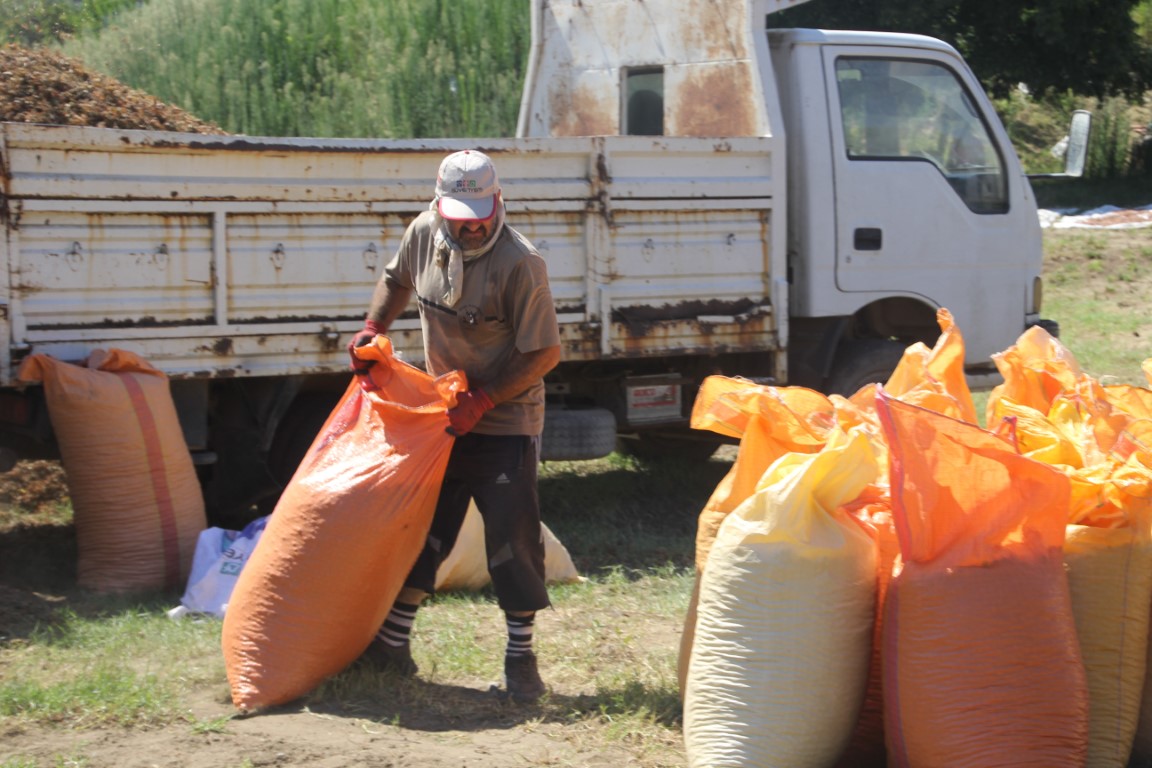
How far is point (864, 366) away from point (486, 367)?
130 inches

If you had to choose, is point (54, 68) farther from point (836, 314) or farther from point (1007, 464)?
point (1007, 464)

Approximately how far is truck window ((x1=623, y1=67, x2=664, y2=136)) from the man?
3.60 meters

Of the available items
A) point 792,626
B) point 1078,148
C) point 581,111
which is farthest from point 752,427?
point 581,111

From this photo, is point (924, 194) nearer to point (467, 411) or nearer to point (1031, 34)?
point (467, 411)

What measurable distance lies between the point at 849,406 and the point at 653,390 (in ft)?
9.61

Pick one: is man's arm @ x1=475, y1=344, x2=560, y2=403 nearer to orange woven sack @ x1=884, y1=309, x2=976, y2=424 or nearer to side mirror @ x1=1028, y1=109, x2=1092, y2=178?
orange woven sack @ x1=884, y1=309, x2=976, y2=424

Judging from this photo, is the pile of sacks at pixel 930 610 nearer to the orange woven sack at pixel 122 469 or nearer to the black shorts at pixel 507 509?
the black shorts at pixel 507 509

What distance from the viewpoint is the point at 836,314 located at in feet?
21.4

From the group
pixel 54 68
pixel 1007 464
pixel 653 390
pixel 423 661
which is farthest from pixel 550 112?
pixel 1007 464

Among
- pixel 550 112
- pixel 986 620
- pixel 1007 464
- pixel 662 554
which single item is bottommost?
pixel 662 554

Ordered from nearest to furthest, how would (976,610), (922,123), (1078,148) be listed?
(976,610), (1078,148), (922,123)

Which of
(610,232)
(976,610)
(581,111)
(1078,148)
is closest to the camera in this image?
(976,610)

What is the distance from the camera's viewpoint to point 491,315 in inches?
149

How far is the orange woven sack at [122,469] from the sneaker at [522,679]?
177 centimetres
